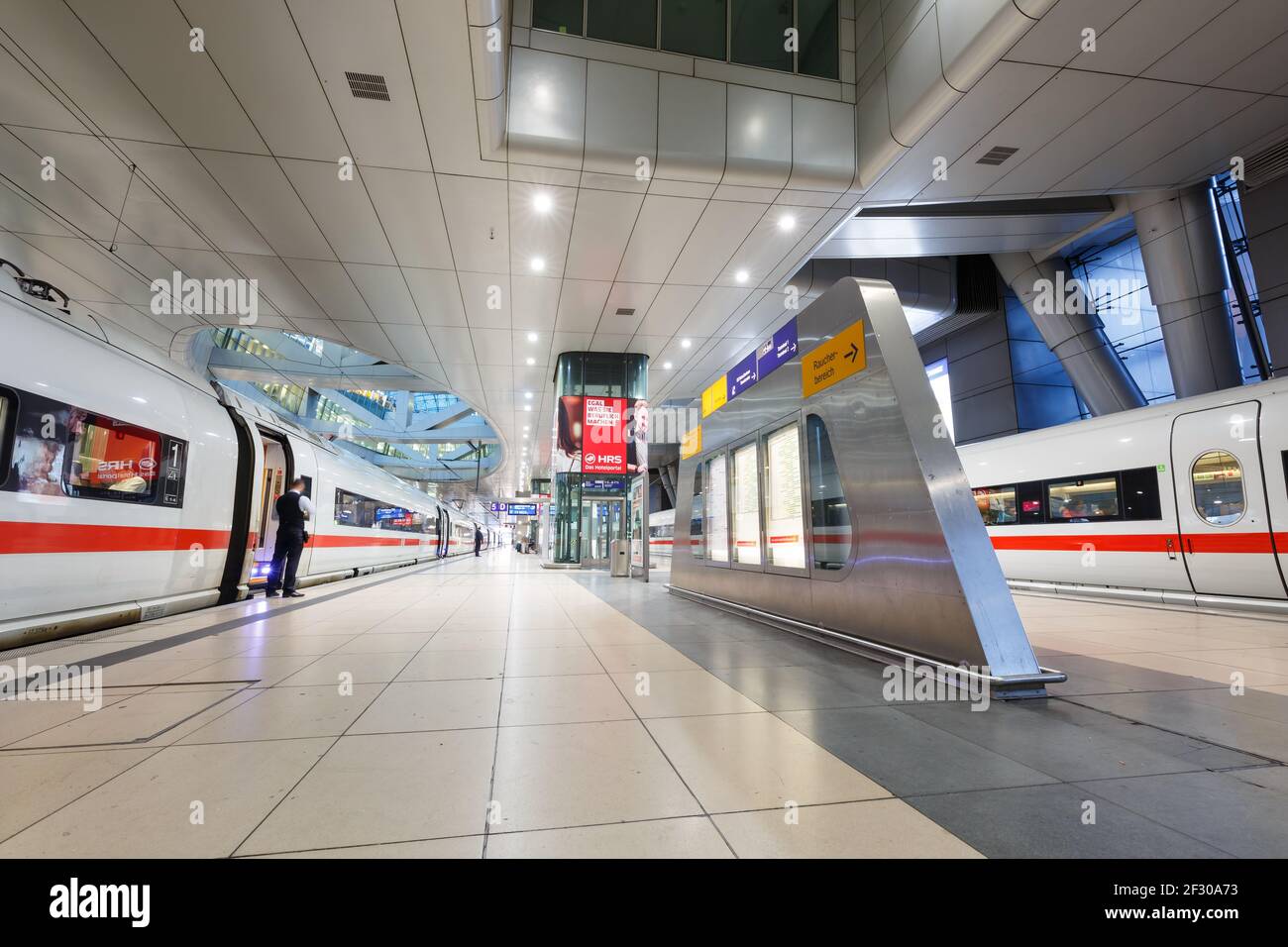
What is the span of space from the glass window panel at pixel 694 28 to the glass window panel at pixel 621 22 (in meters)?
0.25

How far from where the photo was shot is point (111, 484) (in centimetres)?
522

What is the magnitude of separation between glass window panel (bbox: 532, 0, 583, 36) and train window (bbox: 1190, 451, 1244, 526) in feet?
35.8

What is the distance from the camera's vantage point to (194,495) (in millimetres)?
6441

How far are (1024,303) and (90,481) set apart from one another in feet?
66.8

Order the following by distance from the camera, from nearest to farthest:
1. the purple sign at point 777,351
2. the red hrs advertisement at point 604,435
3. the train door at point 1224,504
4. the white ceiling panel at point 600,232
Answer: the purple sign at point 777,351, the train door at point 1224,504, the white ceiling panel at point 600,232, the red hrs advertisement at point 604,435

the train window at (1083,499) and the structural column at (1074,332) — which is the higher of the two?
the structural column at (1074,332)

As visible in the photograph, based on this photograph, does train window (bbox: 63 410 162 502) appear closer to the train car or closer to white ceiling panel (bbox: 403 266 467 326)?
white ceiling panel (bbox: 403 266 467 326)

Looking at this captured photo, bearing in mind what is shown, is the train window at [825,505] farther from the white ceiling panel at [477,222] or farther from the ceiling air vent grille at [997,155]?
the white ceiling panel at [477,222]

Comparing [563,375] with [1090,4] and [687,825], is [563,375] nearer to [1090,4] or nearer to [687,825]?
[1090,4]

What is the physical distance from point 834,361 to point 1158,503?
6818mm

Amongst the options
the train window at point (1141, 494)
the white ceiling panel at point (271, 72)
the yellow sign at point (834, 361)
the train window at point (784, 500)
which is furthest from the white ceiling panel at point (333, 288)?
the train window at point (1141, 494)

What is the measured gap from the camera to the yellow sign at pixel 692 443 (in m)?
8.96

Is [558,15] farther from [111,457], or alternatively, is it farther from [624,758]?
[624,758]
